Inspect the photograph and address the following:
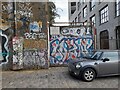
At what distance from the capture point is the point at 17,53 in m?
10.0

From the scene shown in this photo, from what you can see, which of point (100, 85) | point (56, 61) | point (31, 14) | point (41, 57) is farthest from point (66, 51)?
point (100, 85)

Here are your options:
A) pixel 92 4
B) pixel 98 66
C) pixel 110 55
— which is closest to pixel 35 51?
pixel 98 66

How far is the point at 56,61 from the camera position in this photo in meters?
11.5

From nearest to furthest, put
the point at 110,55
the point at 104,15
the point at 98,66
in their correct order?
the point at 98,66
the point at 110,55
the point at 104,15

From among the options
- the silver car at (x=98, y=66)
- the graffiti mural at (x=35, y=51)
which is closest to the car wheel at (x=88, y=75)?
the silver car at (x=98, y=66)

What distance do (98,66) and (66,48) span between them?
4.38 meters

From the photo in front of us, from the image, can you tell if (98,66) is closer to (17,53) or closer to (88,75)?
(88,75)

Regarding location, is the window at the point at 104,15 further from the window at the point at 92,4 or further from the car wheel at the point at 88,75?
the car wheel at the point at 88,75

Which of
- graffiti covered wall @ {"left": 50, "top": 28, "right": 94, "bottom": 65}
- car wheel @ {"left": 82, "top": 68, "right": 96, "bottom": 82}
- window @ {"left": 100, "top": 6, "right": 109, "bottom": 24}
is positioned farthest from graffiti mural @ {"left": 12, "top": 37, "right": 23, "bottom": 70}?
window @ {"left": 100, "top": 6, "right": 109, "bottom": 24}

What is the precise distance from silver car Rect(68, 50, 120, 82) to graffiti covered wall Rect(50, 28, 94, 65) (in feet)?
12.2

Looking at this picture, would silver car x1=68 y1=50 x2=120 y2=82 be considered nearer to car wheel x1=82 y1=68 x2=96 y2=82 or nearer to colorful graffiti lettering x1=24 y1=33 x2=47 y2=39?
car wheel x1=82 y1=68 x2=96 y2=82

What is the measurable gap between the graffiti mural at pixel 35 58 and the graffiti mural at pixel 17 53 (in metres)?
0.28

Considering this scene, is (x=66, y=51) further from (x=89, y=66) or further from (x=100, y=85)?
(x=100, y=85)

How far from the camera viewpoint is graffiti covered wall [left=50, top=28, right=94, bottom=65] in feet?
37.3
